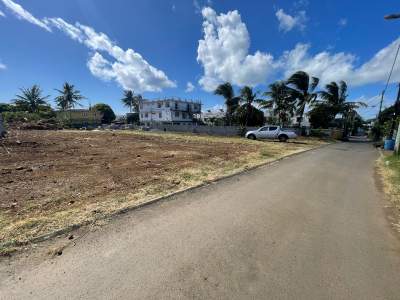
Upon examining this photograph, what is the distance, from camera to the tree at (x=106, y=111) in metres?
73.9

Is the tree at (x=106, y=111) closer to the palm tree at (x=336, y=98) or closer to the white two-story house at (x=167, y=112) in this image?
the white two-story house at (x=167, y=112)

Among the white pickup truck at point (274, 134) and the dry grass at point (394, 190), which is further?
the white pickup truck at point (274, 134)

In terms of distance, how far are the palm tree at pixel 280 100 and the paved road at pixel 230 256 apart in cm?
3043

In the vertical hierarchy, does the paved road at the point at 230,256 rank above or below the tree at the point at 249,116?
below

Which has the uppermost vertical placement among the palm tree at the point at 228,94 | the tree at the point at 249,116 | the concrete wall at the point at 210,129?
the palm tree at the point at 228,94

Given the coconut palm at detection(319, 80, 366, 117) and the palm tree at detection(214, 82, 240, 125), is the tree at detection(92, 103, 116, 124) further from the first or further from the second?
the coconut palm at detection(319, 80, 366, 117)

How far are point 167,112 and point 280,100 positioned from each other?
3005cm

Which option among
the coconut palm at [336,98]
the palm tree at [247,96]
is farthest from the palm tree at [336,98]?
the palm tree at [247,96]

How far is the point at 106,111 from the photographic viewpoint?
7500 centimetres

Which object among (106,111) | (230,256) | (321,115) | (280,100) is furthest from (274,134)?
(106,111)

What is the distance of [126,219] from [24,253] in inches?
57.5

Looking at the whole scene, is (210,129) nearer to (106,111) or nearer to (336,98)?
(336,98)

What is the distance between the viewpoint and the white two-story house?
55000 millimetres

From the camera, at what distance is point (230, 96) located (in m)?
38.2
